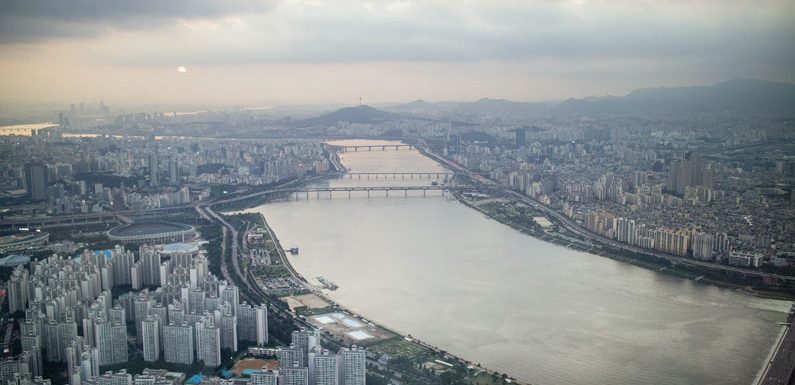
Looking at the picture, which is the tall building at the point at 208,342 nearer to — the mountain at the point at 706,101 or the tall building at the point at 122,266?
the tall building at the point at 122,266

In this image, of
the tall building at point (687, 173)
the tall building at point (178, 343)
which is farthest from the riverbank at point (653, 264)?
the tall building at point (178, 343)

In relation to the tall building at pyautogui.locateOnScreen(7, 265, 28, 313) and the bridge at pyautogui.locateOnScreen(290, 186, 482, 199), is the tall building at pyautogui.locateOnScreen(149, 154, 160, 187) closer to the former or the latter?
the bridge at pyautogui.locateOnScreen(290, 186, 482, 199)

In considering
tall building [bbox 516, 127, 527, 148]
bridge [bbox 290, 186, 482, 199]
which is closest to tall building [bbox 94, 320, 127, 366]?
bridge [bbox 290, 186, 482, 199]

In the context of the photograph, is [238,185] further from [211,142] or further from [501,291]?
[501,291]

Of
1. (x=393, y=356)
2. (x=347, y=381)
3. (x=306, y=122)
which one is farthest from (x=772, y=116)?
(x=306, y=122)

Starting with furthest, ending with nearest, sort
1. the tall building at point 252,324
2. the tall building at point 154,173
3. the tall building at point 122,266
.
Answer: the tall building at point 154,173 → the tall building at point 122,266 → the tall building at point 252,324

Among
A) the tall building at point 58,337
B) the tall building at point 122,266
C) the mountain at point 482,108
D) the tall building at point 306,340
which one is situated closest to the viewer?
the tall building at point 306,340
